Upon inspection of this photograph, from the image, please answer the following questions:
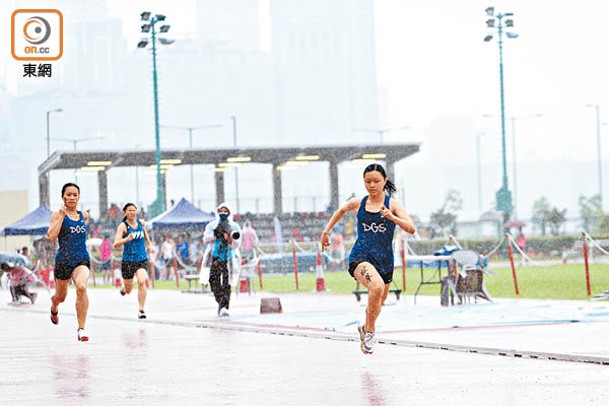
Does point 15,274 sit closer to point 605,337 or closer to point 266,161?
point 605,337

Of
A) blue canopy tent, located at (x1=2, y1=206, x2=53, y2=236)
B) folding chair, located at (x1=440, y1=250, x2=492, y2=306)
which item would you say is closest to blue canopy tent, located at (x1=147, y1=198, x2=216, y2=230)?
blue canopy tent, located at (x1=2, y1=206, x2=53, y2=236)

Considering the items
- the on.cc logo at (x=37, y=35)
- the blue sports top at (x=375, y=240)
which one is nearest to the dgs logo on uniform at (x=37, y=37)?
the on.cc logo at (x=37, y=35)

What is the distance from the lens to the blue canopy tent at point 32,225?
157ft

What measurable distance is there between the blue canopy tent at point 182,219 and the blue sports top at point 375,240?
3302 centimetres

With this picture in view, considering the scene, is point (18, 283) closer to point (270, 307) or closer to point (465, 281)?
point (270, 307)

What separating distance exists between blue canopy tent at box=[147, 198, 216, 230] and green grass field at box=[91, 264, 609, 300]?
234 cm

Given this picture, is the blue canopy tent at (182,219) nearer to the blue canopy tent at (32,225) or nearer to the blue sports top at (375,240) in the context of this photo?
the blue canopy tent at (32,225)

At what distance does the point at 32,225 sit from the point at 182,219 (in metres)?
5.49

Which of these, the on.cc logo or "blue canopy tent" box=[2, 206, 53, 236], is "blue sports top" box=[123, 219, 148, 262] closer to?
the on.cc logo

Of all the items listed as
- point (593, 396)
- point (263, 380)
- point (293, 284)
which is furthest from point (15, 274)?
point (593, 396)

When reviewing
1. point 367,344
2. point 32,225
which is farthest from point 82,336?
point 32,225

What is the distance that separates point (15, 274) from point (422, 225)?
45440 mm

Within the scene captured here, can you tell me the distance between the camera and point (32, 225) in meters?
48.5

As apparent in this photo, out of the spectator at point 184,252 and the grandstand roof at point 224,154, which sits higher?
the grandstand roof at point 224,154
